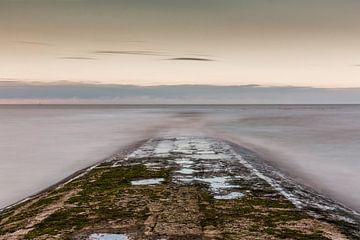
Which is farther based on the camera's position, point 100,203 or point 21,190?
point 21,190

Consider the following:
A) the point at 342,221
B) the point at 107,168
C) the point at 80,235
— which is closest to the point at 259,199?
the point at 342,221

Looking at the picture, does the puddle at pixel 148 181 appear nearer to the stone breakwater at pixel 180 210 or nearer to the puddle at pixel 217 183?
the stone breakwater at pixel 180 210

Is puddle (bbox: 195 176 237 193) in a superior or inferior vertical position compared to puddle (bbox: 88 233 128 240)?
inferior

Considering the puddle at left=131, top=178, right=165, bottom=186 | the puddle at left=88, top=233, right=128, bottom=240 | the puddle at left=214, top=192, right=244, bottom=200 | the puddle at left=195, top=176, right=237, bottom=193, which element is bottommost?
the puddle at left=131, top=178, right=165, bottom=186

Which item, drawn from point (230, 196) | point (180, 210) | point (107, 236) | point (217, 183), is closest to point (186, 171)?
point (217, 183)

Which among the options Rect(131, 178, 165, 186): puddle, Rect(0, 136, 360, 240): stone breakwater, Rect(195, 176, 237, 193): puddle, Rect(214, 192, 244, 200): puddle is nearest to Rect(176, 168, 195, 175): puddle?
Rect(0, 136, 360, 240): stone breakwater

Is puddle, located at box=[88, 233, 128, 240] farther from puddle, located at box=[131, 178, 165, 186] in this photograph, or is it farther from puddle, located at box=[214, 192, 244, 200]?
puddle, located at box=[131, 178, 165, 186]

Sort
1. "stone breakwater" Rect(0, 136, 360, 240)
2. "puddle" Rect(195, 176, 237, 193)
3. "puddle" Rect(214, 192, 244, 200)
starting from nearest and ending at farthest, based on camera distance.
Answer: "stone breakwater" Rect(0, 136, 360, 240) → "puddle" Rect(214, 192, 244, 200) → "puddle" Rect(195, 176, 237, 193)

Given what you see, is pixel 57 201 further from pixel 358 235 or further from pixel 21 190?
pixel 358 235

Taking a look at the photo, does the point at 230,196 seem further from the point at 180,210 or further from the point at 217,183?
the point at 180,210

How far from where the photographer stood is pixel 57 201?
659 inches

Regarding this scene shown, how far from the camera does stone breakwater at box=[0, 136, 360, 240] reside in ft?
39.1

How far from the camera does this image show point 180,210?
14.0 meters

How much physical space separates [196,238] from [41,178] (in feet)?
56.2
